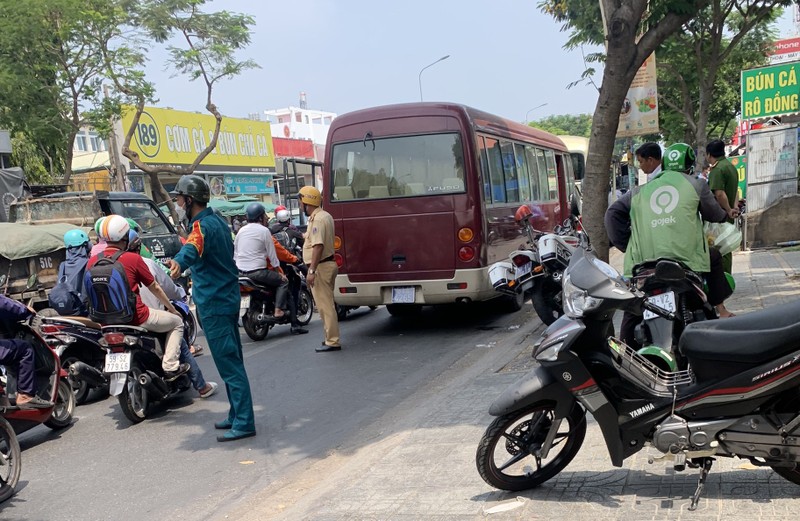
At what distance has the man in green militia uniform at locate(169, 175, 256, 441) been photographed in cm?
530

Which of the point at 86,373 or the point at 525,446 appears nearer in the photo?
the point at 525,446

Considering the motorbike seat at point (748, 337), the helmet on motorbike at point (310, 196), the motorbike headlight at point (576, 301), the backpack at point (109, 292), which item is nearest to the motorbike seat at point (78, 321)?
the backpack at point (109, 292)

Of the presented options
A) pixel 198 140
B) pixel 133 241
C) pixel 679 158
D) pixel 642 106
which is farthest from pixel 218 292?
pixel 198 140

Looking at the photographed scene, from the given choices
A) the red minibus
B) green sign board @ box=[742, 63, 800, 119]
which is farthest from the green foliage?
the red minibus

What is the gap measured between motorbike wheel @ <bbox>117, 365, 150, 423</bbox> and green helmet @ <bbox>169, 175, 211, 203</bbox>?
1696mm

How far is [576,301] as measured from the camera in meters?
3.48

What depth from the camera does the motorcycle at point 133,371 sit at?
5.89 m

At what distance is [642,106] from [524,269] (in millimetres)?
7834

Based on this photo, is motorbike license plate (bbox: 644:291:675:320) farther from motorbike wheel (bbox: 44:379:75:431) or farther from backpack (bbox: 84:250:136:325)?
motorbike wheel (bbox: 44:379:75:431)

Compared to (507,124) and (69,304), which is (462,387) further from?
(507,124)

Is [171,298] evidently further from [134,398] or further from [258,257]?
[258,257]

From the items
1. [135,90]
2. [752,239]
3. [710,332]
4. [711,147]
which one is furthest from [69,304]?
[135,90]

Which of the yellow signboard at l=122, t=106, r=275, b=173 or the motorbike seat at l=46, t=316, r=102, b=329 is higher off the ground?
the yellow signboard at l=122, t=106, r=275, b=173

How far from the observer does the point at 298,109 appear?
3917 inches
